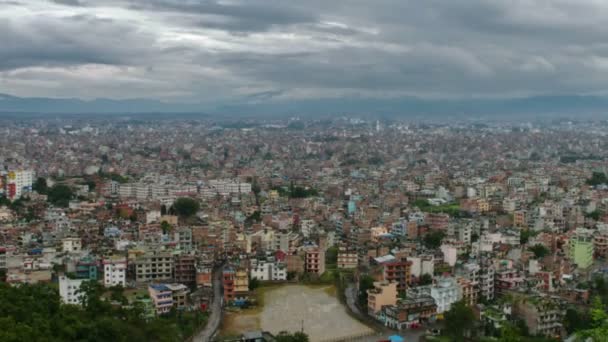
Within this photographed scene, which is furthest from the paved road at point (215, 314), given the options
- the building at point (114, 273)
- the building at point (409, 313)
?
the building at point (409, 313)

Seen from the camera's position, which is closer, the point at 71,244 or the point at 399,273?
the point at 399,273

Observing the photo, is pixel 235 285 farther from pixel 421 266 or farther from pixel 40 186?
pixel 40 186

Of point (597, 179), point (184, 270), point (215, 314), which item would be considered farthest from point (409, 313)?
point (597, 179)

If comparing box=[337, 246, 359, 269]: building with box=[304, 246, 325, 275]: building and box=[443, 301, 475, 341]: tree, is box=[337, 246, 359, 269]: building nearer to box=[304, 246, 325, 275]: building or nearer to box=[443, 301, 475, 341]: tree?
box=[304, 246, 325, 275]: building

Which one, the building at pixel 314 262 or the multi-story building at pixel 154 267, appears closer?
the multi-story building at pixel 154 267

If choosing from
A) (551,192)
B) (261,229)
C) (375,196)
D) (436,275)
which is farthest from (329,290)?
(551,192)

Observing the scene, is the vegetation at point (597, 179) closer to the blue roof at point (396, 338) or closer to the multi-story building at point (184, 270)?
the multi-story building at point (184, 270)

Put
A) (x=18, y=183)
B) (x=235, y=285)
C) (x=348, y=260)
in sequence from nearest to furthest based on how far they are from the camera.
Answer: (x=235, y=285) → (x=348, y=260) → (x=18, y=183)
